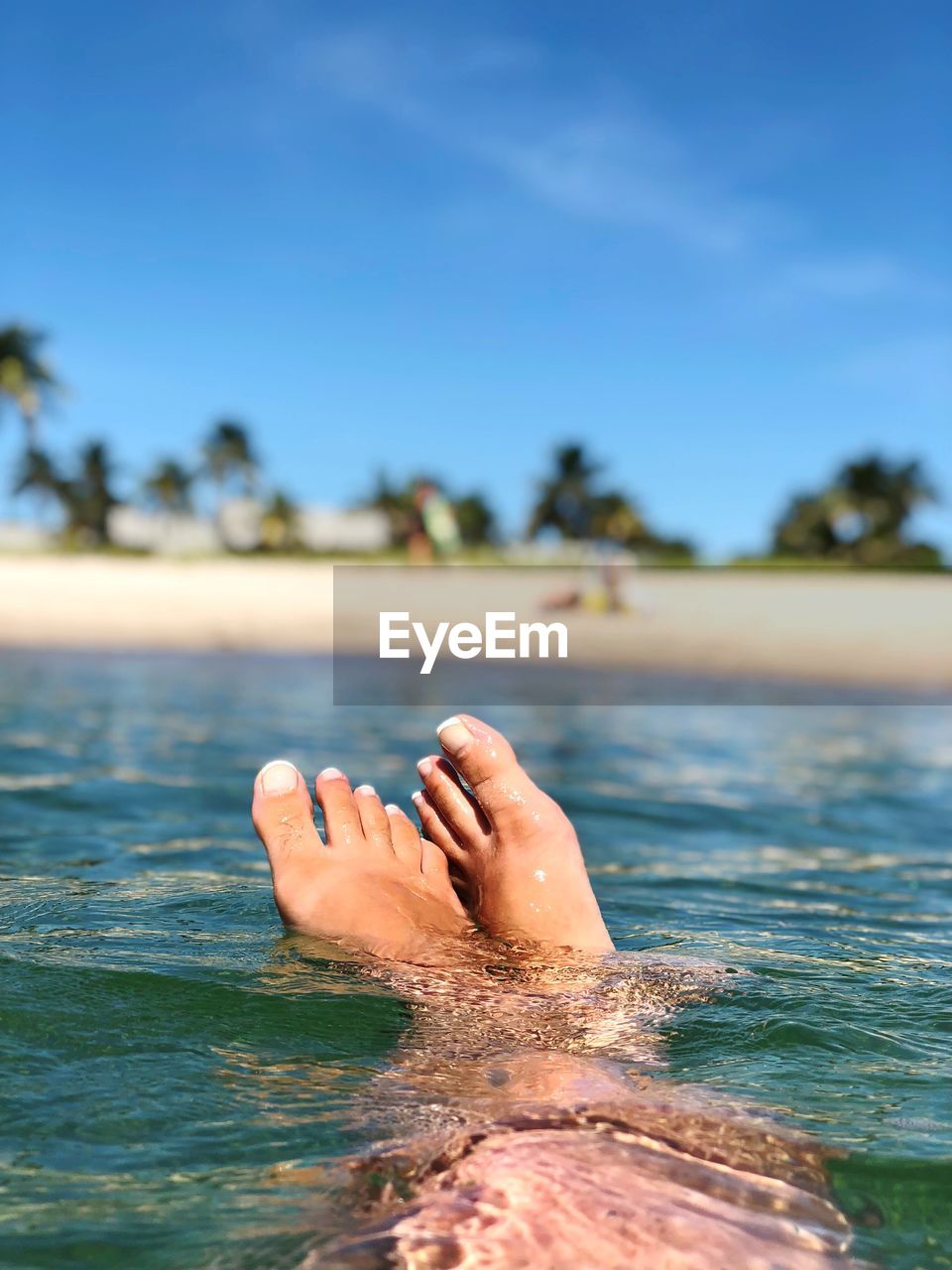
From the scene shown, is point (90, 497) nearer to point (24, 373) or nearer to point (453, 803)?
point (24, 373)

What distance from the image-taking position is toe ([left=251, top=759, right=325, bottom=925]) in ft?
7.62

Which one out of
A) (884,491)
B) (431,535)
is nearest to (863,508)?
(884,491)

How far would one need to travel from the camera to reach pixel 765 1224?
4.09 feet

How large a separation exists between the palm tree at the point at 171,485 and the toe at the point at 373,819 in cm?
4649

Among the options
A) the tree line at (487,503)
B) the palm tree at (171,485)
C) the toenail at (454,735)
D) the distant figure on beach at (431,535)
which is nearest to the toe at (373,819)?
the toenail at (454,735)

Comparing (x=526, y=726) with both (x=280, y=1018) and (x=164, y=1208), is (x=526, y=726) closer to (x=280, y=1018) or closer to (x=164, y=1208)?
(x=280, y=1018)

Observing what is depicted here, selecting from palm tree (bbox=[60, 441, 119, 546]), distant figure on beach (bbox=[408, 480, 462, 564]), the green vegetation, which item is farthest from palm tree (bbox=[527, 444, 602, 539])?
distant figure on beach (bbox=[408, 480, 462, 564])

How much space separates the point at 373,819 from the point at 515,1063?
1035mm

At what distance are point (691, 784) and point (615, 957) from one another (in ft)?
7.95

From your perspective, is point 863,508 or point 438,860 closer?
point 438,860

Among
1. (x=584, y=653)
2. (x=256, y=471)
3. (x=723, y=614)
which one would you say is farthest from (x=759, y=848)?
(x=256, y=471)

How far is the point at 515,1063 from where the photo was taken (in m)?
1.63

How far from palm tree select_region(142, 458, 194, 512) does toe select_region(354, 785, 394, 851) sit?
1830 inches

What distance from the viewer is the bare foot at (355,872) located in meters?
2.19
